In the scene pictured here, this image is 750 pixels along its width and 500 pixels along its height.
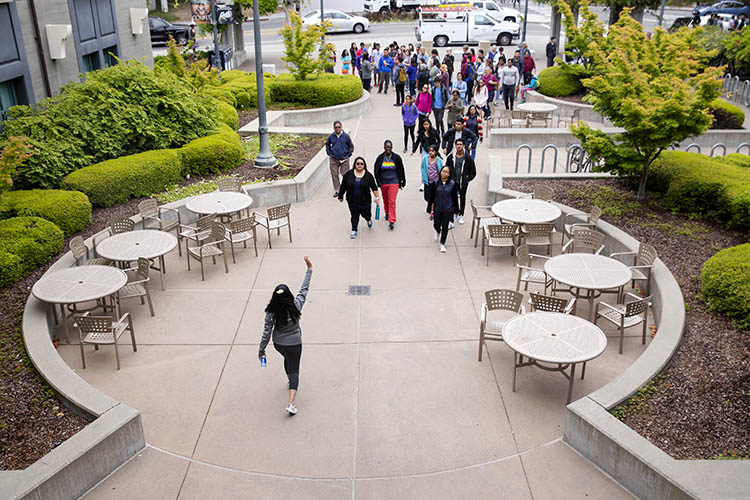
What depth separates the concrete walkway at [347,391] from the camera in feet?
22.0

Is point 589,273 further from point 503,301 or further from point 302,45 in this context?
point 302,45

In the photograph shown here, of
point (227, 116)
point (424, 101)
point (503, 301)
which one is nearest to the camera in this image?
point (503, 301)

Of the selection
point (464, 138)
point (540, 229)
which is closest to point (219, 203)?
point (464, 138)

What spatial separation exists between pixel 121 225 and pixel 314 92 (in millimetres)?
12325

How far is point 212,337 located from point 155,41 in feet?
114

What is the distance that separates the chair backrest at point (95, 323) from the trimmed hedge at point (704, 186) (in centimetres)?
993

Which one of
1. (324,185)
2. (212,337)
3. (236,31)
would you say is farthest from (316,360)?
(236,31)

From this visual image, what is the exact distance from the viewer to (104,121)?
45.6 feet

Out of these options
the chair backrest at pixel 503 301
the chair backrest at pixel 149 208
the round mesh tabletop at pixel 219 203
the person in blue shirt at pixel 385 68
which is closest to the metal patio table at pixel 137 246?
the chair backrest at pixel 149 208

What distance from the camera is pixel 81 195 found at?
1188 cm

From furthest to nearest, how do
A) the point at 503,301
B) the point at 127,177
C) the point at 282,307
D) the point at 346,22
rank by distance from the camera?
1. the point at 346,22
2. the point at 127,177
3. the point at 503,301
4. the point at 282,307

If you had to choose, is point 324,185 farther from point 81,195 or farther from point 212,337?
point 212,337

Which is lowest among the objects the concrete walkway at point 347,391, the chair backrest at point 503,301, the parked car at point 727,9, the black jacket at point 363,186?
the concrete walkway at point 347,391

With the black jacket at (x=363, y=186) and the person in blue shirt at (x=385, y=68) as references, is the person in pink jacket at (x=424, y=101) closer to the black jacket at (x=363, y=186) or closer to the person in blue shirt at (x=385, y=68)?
the black jacket at (x=363, y=186)
